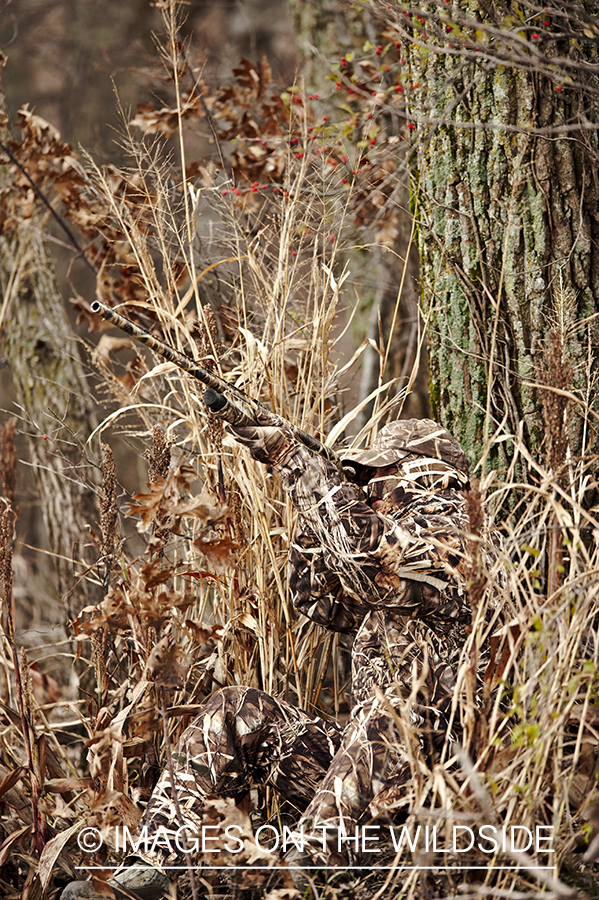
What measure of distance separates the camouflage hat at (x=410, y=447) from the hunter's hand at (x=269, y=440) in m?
0.22

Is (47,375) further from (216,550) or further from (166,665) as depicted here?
(166,665)

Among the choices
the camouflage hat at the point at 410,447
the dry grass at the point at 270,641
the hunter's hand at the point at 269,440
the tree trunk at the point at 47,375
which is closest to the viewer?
the dry grass at the point at 270,641

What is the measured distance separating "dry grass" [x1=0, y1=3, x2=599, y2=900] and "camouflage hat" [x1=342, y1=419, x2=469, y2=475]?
0.13m

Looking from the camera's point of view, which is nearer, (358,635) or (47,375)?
Result: (358,635)

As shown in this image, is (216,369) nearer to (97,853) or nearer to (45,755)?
(45,755)

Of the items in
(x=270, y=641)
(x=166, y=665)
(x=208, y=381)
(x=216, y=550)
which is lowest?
(x=270, y=641)

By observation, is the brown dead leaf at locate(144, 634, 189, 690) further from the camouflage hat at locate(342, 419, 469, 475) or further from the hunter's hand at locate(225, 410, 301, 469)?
the camouflage hat at locate(342, 419, 469, 475)

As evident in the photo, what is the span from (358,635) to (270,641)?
27 centimetres

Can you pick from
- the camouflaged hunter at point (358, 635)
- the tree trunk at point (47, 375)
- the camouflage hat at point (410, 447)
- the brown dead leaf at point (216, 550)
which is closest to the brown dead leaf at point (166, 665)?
the brown dead leaf at point (216, 550)

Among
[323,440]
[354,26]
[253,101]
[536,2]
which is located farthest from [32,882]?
[354,26]

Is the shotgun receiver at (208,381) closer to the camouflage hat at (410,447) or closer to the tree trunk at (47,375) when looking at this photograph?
the camouflage hat at (410,447)

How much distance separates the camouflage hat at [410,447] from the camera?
5.70 ft

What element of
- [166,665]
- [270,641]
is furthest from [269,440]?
[270,641]

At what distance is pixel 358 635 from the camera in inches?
69.1
